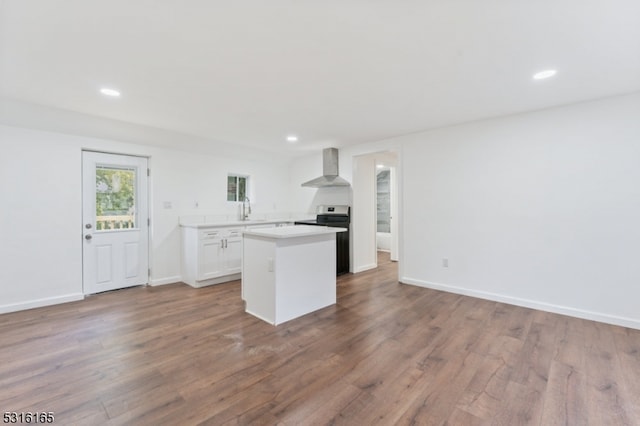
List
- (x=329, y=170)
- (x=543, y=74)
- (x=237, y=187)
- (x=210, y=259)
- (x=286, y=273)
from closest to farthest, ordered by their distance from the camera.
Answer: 1. (x=543, y=74)
2. (x=286, y=273)
3. (x=210, y=259)
4. (x=329, y=170)
5. (x=237, y=187)

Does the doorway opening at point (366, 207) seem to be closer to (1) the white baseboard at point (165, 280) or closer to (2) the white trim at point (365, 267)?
(2) the white trim at point (365, 267)

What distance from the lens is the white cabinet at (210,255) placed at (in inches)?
170

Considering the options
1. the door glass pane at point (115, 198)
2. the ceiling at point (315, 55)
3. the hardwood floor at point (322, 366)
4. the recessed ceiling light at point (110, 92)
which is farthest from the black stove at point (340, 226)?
the recessed ceiling light at point (110, 92)

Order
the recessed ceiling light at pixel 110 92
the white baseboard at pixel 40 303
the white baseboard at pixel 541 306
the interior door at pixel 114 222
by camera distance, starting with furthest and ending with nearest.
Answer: the interior door at pixel 114 222 < the white baseboard at pixel 40 303 < the white baseboard at pixel 541 306 < the recessed ceiling light at pixel 110 92

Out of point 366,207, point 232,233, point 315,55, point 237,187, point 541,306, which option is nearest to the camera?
point 315,55

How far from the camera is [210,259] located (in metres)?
4.41

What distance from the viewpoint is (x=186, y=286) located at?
439 centimetres

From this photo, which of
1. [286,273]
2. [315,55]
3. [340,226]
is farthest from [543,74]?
[340,226]

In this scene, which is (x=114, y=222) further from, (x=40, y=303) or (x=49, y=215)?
(x=40, y=303)

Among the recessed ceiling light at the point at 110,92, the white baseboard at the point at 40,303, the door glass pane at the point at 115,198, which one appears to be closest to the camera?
the recessed ceiling light at the point at 110,92

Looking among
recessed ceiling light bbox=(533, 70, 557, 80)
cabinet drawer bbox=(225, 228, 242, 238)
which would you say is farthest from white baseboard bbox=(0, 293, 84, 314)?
recessed ceiling light bbox=(533, 70, 557, 80)

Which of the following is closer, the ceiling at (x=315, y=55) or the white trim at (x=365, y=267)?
the ceiling at (x=315, y=55)

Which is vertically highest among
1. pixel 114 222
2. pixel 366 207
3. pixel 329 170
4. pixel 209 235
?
pixel 329 170

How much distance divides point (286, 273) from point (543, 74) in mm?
3088
